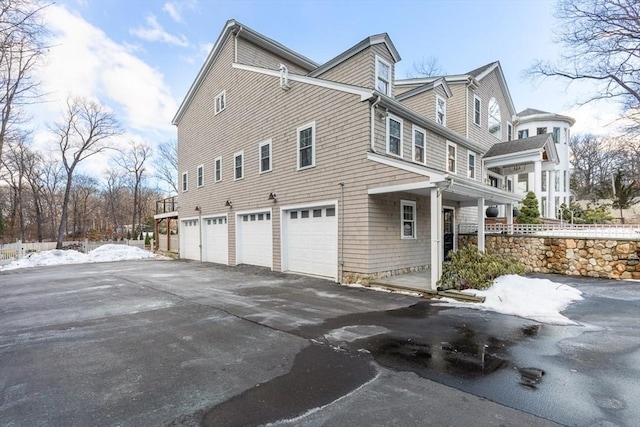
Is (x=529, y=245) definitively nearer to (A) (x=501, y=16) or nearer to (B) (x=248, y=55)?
(A) (x=501, y=16)

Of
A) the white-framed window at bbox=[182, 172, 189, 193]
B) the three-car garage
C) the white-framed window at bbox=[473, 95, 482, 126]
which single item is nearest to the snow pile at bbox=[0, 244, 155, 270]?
the white-framed window at bbox=[182, 172, 189, 193]

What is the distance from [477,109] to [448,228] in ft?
22.7

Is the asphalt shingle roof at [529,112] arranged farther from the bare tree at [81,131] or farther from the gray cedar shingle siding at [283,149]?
the bare tree at [81,131]

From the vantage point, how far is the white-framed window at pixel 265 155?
12.2 m

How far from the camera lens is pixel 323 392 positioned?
9.95 feet

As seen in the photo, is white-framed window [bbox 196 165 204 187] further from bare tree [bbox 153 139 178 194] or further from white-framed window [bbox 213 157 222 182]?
bare tree [bbox 153 139 178 194]

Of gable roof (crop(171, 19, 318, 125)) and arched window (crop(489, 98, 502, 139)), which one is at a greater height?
gable roof (crop(171, 19, 318, 125))

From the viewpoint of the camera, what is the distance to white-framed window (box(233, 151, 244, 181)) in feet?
45.3

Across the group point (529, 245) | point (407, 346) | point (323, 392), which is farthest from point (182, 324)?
point (529, 245)

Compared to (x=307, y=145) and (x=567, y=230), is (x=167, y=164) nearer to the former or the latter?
(x=307, y=145)

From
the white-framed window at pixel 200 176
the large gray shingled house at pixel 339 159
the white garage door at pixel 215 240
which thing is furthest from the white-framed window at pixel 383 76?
the white-framed window at pixel 200 176

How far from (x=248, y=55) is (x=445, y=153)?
9677 millimetres

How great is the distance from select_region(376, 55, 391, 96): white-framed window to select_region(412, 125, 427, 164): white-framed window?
1586 mm

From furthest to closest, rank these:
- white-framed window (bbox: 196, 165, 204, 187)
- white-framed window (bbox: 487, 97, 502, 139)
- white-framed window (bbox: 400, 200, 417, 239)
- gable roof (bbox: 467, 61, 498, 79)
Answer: white-framed window (bbox: 196, 165, 204, 187), white-framed window (bbox: 487, 97, 502, 139), gable roof (bbox: 467, 61, 498, 79), white-framed window (bbox: 400, 200, 417, 239)
